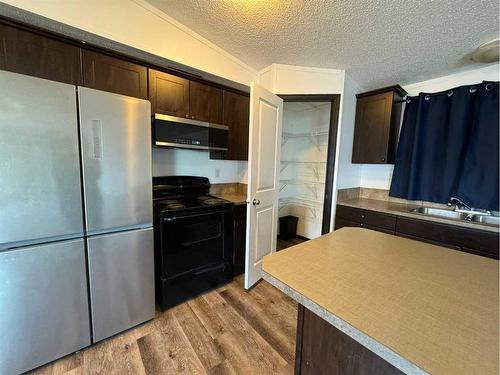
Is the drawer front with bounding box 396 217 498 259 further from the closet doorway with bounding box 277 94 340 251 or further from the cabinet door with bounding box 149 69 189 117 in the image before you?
the cabinet door with bounding box 149 69 189 117

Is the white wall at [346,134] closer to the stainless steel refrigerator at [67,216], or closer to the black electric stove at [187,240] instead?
the black electric stove at [187,240]

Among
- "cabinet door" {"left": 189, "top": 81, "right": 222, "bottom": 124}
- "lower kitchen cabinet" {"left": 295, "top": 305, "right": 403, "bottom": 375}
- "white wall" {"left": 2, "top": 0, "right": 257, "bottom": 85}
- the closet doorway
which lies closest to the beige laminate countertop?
"lower kitchen cabinet" {"left": 295, "top": 305, "right": 403, "bottom": 375}

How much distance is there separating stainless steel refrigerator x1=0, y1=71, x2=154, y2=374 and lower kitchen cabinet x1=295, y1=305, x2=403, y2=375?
49.5 inches

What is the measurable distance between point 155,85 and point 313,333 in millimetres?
2041

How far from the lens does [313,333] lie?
851 millimetres

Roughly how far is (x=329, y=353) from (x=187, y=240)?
1410mm

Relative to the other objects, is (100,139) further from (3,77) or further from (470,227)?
(470,227)

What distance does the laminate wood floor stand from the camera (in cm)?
136

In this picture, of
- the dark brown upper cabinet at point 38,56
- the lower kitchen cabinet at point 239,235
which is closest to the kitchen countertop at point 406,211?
the lower kitchen cabinet at point 239,235

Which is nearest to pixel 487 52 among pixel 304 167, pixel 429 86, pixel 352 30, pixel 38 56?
pixel 429 86

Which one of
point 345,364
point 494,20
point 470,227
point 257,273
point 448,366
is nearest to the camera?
point 448,366

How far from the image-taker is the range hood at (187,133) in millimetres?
1832

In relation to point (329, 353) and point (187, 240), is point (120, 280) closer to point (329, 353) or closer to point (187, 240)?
point (187, 240)

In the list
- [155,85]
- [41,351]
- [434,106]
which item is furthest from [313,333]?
[434,106]
